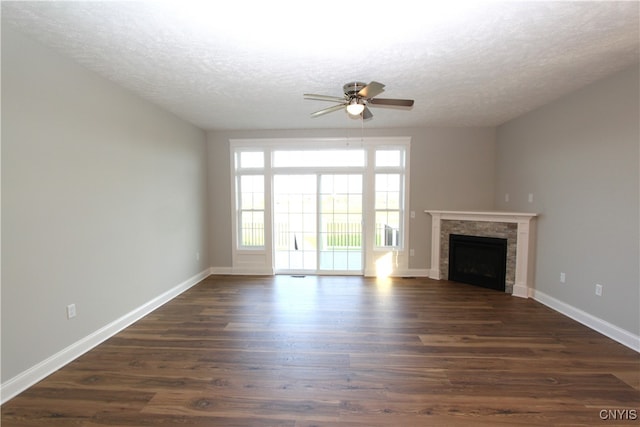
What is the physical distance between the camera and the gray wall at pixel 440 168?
468 centimetres

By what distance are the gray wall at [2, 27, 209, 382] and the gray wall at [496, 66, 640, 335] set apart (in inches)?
203

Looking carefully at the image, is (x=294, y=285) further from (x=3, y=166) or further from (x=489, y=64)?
(x=489, y=64)

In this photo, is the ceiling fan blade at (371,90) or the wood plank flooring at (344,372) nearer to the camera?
the wood plank flooring at (344,372)

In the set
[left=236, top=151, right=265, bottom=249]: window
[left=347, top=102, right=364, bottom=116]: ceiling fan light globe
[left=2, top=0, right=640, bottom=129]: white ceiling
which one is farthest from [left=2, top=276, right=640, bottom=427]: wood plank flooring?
[left=2, top=0, right=640, bottom=129]: white ceiling

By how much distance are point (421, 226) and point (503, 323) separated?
2065 millimetres

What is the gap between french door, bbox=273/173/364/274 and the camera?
4.89m

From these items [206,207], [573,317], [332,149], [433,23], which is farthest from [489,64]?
[206,207]

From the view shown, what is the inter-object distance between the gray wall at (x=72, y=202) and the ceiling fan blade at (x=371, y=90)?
8.47 ft

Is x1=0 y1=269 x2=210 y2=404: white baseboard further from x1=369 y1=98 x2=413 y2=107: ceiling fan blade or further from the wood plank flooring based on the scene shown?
x1=369 y1=98 x2=413 y2=107: ceiling fan blade

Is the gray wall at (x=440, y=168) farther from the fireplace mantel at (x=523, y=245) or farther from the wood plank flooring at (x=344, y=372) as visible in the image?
the wood plank flooring at (x=344, y=372)

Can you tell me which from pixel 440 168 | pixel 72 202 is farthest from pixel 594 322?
pixel 72 202

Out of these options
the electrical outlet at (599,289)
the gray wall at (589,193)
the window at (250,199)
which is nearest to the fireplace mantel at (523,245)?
the gray wall at (589,193)

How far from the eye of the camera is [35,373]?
2066mm

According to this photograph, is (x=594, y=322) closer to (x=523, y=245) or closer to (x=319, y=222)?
(x=523, y=245)
